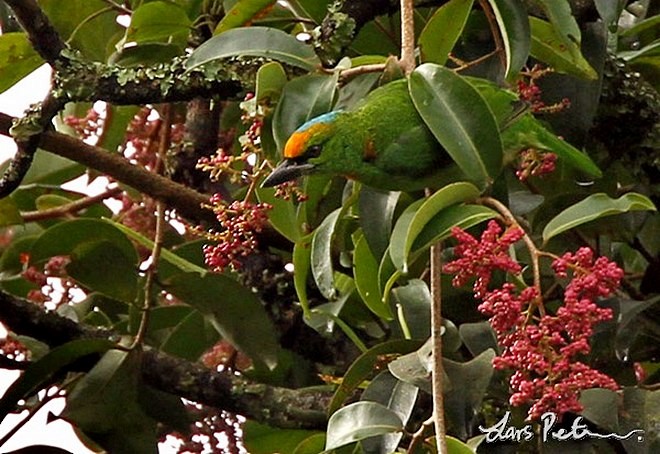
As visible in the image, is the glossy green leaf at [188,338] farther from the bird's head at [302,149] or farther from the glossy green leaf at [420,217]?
the glossy green leaf at [420,217]

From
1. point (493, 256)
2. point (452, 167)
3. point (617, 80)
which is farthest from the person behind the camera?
point (617, 80)

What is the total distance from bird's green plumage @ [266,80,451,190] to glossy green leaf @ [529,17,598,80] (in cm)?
13

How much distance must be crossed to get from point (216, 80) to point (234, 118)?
15.0 inches

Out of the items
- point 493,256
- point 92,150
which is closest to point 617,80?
point 493,256

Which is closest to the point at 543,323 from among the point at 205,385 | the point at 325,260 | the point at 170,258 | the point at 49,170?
the point at 325,260

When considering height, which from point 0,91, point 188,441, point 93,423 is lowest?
point 188,441

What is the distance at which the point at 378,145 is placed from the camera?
0.99 m

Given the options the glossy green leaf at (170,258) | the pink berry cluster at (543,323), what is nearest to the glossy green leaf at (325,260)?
the pink berry cluster at (543,323)

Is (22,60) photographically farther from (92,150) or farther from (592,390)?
(592,390)

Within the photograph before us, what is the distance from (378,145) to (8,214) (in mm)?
467

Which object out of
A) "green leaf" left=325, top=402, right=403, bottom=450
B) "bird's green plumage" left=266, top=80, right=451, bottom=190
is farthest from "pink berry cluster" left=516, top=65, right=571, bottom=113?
"green leaf" left=325, top=402, right=403, bottom=450

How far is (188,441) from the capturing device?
135cm

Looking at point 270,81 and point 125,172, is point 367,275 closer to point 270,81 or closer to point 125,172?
point 270,81

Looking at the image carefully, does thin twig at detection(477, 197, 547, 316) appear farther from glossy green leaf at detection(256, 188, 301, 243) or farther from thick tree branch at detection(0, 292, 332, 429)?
thick tree branch at detection(0, 292, 332, 429)
